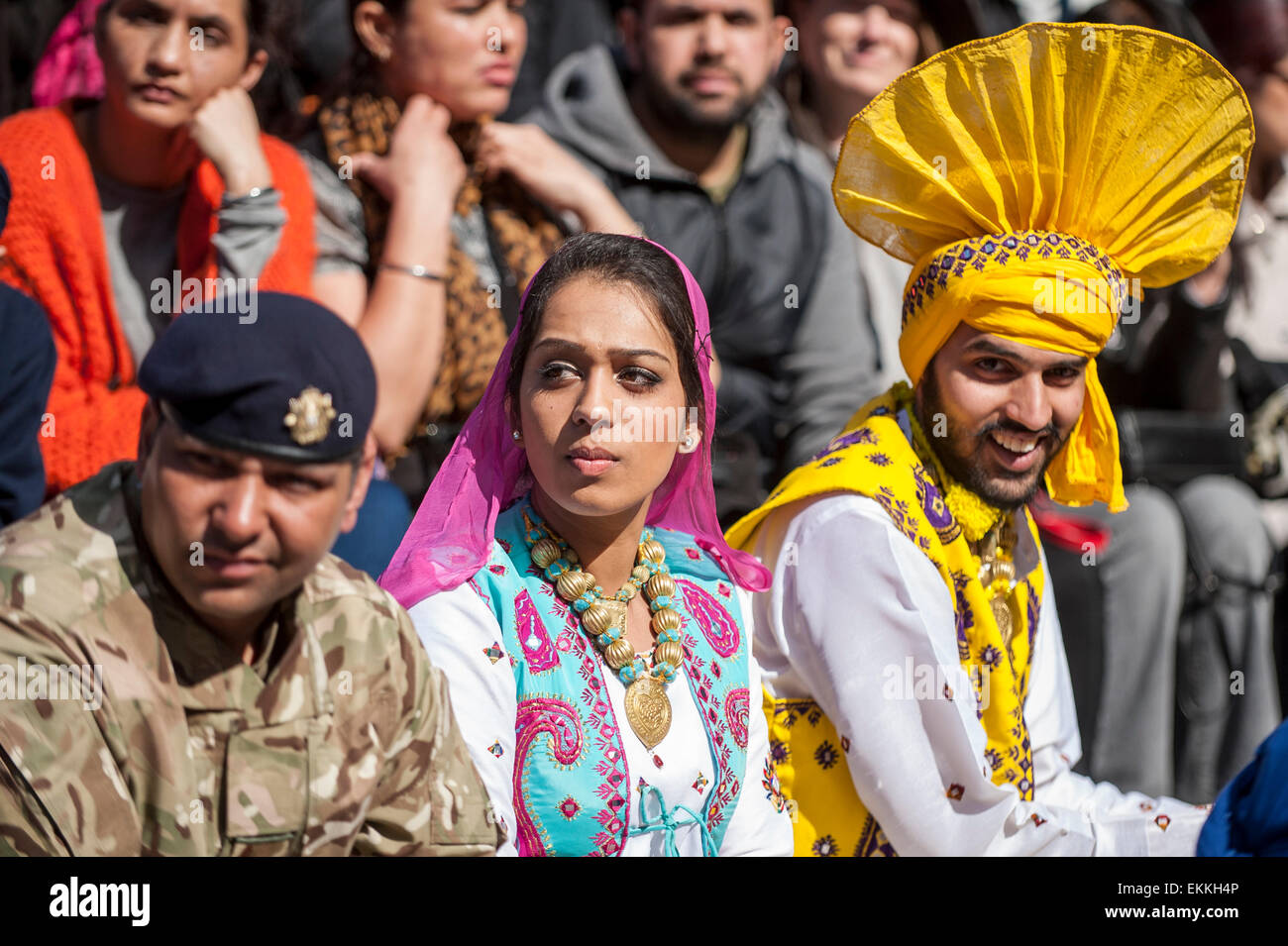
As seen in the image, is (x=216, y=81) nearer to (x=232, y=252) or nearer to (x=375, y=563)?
(x=232, y=252)

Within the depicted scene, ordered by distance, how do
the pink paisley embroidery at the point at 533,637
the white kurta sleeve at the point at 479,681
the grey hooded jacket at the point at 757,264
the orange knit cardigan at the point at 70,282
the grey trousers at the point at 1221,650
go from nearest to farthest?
the white kurta sleeve at the point at 479,681
the pink paisley embroidery at the point at 533,637
the orange knit cardigan at the point at 70,282
the grey hooded jacket at the point at 757,264
the grey trousers at the point at 1221,650

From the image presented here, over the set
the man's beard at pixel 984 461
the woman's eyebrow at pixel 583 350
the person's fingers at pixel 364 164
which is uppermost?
the person's fingers at pixel 364 164

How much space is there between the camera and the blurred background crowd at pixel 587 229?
3.57 metres

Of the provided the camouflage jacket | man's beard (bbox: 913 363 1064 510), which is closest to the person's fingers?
man's beard (bbox: 913 363 1064 510)

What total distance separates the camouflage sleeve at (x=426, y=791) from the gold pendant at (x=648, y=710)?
0.38m

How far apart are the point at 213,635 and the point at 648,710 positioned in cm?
84

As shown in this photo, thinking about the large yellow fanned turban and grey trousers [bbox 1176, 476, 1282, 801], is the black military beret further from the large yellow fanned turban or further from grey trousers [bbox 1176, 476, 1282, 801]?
grey trousers [bbox 1176, 476, 1282, 801]

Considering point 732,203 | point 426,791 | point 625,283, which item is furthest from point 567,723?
point 732,203

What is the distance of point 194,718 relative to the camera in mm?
1970

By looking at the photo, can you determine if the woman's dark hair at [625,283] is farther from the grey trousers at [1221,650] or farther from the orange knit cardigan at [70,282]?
the grey trousers at [1221,650]

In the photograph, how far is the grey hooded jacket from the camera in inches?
174

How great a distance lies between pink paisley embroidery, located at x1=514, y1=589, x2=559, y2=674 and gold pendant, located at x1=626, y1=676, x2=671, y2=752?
0.53 ft

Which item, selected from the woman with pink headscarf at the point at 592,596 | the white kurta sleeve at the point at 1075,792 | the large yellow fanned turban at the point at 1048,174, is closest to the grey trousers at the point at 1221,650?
the white kurta sleeve at the point at 1075,792

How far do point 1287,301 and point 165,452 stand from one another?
504 cm
